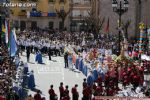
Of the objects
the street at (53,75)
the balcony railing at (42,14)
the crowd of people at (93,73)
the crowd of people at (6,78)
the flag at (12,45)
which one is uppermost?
the flag at (12,45)

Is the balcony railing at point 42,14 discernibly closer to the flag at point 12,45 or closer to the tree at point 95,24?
the tree at point 95,24

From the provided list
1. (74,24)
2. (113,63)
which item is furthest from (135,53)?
(74,24)

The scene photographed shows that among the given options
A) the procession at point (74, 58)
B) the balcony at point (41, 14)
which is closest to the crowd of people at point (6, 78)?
the procession at point (74, 58)

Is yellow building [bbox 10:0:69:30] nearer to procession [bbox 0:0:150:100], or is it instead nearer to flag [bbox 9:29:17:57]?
procession [bbox 0:0:150:100]

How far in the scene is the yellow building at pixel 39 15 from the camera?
75.4 meters

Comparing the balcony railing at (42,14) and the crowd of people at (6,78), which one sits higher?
the crowd of people at (6,78)

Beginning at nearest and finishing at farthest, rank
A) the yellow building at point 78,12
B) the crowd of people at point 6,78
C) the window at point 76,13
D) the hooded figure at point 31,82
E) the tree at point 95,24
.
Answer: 1. the crowd of people at point 6,78
2. the hooded figure at point 31,82
3. the tree at point 95,24
4. the yellow building at point 78,12
5. the window at point 76,13

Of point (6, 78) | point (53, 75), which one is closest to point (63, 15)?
point (53, 75)

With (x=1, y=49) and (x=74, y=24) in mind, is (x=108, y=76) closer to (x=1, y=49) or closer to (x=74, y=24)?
(x=1, y=49)

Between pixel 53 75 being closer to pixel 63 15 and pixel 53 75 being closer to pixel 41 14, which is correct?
pixel 63 15

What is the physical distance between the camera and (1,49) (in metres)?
32.9

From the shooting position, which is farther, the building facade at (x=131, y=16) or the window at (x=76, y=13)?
the window at (x=76, y=13)

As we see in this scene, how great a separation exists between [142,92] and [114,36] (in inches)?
1438

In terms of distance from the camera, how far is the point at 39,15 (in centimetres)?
7612
